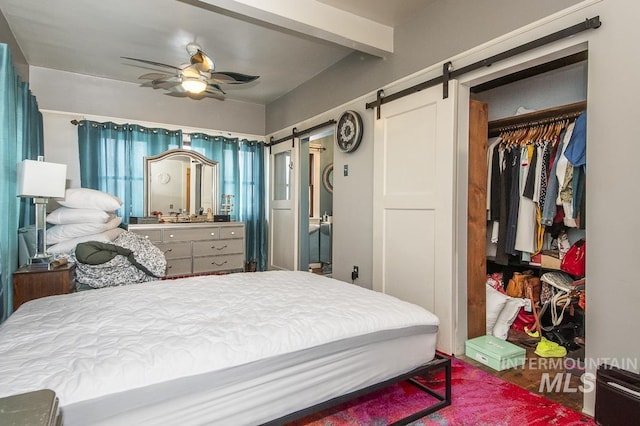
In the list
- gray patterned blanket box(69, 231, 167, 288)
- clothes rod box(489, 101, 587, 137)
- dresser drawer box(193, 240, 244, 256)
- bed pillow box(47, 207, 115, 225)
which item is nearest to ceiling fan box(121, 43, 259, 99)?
bed pillow box(47, 207, 115, 225)

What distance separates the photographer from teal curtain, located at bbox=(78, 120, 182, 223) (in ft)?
14.6

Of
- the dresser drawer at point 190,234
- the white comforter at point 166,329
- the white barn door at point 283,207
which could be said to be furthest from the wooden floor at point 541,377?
the dresser drawer at point 190,234

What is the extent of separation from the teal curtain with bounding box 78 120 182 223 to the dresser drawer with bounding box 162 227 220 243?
594 mm

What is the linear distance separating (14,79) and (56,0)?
0.76 meters

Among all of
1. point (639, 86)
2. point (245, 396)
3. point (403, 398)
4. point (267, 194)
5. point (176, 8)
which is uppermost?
point (176, 8)

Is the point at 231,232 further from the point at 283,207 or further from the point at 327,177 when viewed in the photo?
the point at 327,177

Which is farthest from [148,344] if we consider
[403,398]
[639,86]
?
[639,86]

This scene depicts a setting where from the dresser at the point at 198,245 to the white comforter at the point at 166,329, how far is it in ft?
8.33

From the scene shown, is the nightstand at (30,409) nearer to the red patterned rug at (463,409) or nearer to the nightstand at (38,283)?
the red patterned rug at (463,409)

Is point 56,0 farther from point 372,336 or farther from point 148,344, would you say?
point 372,336

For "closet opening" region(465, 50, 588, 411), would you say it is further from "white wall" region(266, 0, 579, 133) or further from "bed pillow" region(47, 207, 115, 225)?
"bed pillow" region(47, 207, 115, 225)

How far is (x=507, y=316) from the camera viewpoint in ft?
9.82

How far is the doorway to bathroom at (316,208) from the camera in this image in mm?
4930

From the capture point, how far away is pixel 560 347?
2.68m
